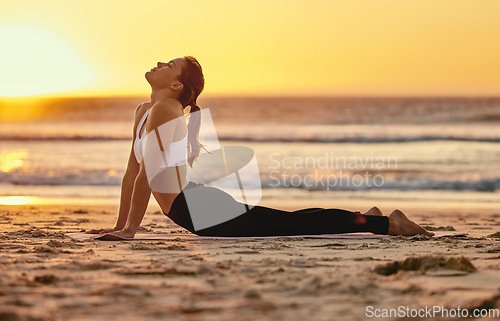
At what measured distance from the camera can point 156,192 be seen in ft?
15.1

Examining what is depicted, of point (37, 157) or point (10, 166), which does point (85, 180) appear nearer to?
point (10, 166)

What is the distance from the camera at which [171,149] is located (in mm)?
4578

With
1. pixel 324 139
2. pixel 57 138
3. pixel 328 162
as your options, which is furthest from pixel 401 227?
pixel 57 138

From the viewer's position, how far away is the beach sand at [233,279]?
259cm

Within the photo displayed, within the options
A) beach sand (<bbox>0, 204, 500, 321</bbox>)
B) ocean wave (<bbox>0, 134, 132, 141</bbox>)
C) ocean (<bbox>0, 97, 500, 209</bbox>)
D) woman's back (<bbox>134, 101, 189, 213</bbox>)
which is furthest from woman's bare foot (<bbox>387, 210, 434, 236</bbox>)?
ocean wave (<bbox>0, 134, 132, 141</bbox>)

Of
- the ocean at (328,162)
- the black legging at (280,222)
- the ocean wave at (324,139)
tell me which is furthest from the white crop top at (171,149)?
the ocean wave at (324,139)

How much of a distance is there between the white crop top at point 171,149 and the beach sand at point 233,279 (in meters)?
0.62

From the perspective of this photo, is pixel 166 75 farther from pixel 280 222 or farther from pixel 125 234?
pixel 280 222

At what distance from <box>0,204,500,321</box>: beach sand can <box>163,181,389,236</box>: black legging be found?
0.41 feet

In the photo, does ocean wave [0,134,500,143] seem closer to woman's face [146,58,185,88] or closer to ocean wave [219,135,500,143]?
ocean wave [219,135,500,143]

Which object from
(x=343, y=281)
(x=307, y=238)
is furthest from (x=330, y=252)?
(x=343, y=281)

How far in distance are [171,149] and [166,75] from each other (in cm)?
56

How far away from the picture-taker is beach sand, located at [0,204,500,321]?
2.59 metres

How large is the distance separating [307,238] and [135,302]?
231 centimetres
